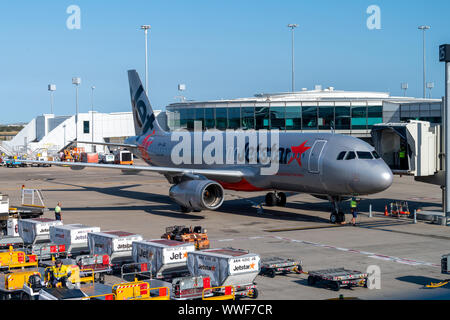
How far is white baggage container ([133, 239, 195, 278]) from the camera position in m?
19.6

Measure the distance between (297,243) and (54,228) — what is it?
35.1 ft

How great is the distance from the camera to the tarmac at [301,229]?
19578mm

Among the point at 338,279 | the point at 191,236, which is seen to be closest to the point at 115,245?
the point at 191,236

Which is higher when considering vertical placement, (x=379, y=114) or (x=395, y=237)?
(x=379, y=114)

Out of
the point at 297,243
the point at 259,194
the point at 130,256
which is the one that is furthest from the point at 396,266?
the point at 259,194

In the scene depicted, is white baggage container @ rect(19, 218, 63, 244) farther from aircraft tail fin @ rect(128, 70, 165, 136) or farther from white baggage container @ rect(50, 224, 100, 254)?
aircraft tail fin @ rect(128, 70, 165, 136)

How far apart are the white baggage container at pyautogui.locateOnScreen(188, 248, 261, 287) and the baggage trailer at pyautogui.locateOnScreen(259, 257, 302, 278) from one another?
243cm

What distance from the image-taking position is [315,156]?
32.6 m

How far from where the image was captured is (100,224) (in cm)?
3266

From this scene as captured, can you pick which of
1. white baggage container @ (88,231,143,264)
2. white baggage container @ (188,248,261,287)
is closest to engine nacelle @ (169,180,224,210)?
white baggage container @ (88,231,143,264)

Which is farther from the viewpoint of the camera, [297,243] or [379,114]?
[379,114]

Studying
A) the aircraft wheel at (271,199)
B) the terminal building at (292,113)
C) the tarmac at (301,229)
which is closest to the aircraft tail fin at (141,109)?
the tarmac at (301,229)

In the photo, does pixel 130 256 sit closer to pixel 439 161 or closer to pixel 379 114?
pixel 439 161

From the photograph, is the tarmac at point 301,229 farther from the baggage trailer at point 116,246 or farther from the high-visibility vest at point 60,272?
the high-visibility vest at point 60,272
